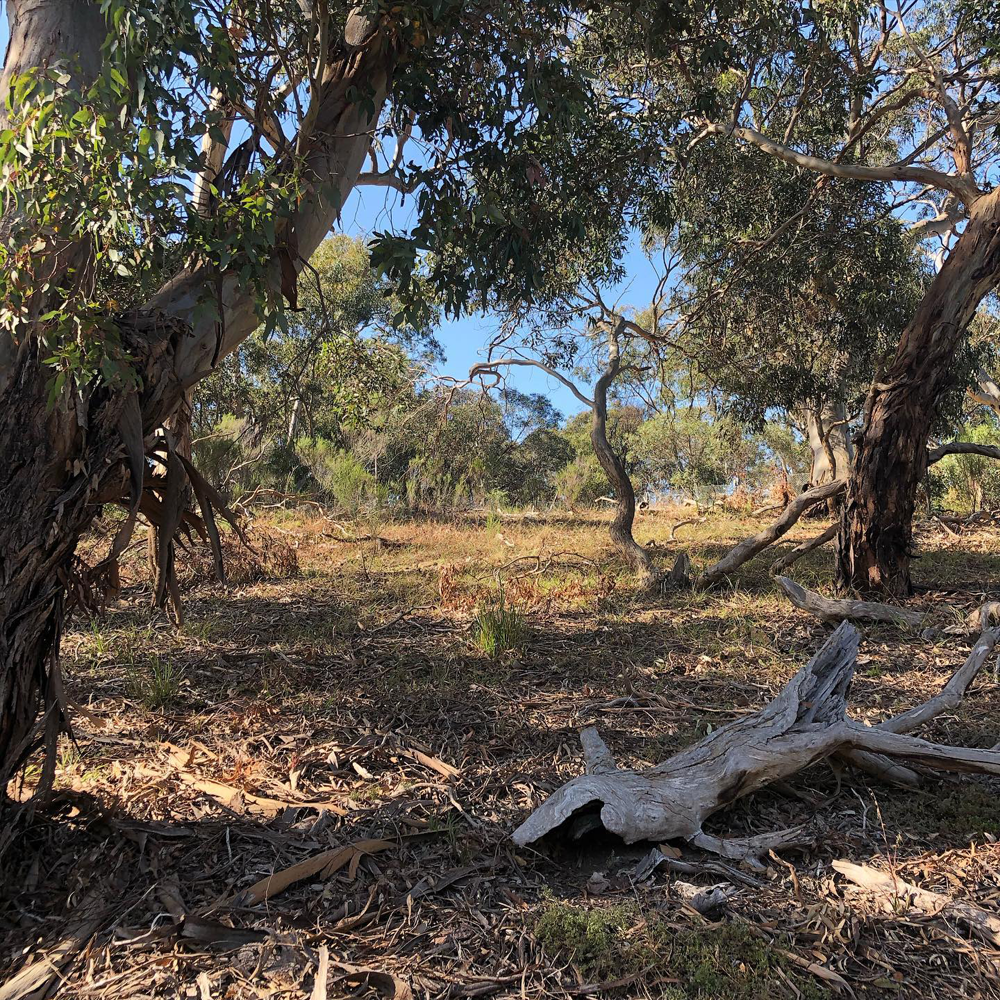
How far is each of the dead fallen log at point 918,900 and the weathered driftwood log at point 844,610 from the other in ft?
10.8

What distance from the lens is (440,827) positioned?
115 inches

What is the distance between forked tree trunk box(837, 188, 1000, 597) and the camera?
6059 millimetres

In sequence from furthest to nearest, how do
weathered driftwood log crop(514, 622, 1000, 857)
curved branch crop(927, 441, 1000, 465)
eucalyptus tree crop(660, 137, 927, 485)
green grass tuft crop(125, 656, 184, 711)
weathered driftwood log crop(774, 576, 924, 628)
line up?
eucalyptus tree crop(660, 137, 927, 485) < curved branch crop(927, 441, 1000, 465) < weathered driftwood log crop(774, 576, 924, 628) < green grass tuft crop(125, 656, 184, 711) < weathered driftwood log crop(514, 622, 1000, 857)

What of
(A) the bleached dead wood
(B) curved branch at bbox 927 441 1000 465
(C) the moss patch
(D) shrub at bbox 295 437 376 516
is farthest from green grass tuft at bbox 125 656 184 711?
(D) shrub at bbox 295 437 376 516

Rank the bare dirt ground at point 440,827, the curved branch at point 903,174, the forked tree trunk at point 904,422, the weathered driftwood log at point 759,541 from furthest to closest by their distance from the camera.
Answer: the weathered driftwood log at point 759,541
the curved branch at point 903,174
the forked tree trunk at point 904,422
the bare dirt ground at point 440,827

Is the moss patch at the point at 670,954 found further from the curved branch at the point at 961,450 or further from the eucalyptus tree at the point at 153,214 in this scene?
the curved branch at the point at 961,450

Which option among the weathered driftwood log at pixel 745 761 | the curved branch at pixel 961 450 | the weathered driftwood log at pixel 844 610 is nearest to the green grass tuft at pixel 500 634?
the weathered driftwood log at pixel 745 761

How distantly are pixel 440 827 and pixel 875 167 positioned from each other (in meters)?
7.61

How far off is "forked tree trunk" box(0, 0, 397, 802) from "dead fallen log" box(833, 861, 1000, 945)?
295 cm

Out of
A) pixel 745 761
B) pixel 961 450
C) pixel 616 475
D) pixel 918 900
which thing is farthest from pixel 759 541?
pixel 918 900

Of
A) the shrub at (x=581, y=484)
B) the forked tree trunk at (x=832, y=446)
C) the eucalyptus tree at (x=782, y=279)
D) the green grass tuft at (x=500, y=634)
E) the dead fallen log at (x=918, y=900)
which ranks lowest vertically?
the dead fallen log at (x=918, y=900)

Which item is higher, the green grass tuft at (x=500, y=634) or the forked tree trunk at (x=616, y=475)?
the forked tree trunk at (x=616, y=475)

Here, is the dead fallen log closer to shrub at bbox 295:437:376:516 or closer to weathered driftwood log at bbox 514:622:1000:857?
weathered driftwood log at bbox 514:622:1000:857

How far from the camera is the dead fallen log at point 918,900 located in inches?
90.4
